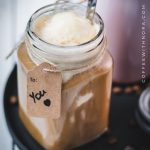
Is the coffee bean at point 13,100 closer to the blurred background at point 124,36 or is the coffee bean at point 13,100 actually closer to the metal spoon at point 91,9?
the blurred background at point 124,36

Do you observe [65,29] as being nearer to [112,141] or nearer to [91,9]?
[91,9]

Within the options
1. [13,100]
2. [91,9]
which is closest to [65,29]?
[91,9]

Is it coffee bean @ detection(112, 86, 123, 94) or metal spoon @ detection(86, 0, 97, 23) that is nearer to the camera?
metal spoon @ detection(86, 0, 97, 23)

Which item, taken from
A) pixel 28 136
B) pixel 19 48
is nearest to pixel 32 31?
pixel 19 48

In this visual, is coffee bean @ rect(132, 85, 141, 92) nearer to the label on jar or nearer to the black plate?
the black plate

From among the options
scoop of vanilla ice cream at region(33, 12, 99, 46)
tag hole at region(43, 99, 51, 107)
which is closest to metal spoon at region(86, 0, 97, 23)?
scoop of vanilla ice cream at region(33, 12, 99, 46)

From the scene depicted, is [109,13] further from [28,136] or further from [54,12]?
[28,136]
